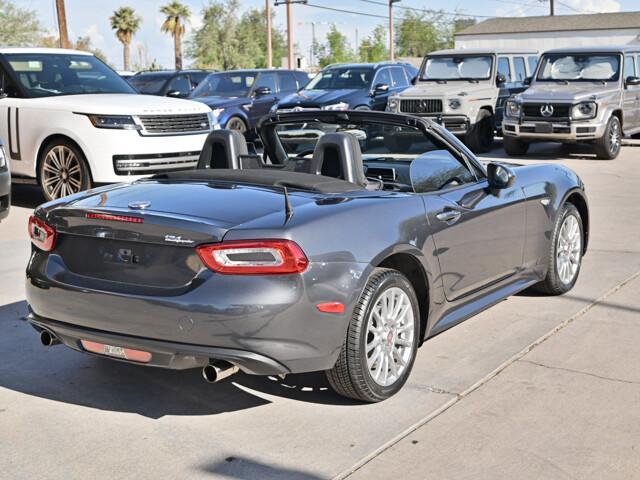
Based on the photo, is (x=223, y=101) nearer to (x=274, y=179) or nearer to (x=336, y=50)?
(x=274, y=179)

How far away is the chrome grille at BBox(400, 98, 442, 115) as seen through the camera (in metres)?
17.7

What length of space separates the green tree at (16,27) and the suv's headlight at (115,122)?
41.0m

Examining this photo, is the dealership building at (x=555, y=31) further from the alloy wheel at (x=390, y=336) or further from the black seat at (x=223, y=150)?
the alloy wheel at (x=390, y=336)

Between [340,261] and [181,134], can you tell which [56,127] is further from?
[340,261]

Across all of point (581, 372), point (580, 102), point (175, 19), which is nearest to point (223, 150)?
point (581, 372)

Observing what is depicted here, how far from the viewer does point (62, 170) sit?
1077 cm

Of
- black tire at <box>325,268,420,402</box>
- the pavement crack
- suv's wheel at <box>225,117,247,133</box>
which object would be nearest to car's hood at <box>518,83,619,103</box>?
suv's wheel at <box>225,117,247,133</box>

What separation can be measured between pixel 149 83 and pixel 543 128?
9.06m

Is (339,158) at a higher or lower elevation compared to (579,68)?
lower

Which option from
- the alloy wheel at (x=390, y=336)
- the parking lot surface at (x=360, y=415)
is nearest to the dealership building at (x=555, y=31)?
the parking lot surface at (x=360, y=415)

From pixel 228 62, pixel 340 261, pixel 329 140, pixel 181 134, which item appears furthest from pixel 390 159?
pixel 228 62

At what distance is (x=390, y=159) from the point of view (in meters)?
5.87

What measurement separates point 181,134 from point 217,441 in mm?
7380

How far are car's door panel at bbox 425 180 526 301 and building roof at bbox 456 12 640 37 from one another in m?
73.2
